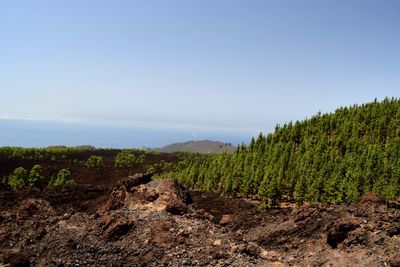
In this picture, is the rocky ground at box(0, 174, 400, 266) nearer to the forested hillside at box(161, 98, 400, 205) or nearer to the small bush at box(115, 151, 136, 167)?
the forested hillside at box(161, 98, 400, 205)

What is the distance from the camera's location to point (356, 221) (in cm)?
2578

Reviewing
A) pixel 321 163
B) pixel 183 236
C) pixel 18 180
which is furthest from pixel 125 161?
pixel 183 236

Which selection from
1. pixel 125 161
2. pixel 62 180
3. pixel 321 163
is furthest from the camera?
pixel 125 161

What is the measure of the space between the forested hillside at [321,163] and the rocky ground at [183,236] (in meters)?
25.0

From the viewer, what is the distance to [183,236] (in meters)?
28.0

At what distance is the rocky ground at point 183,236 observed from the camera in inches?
957

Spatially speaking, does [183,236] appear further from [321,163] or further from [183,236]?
[321,163]

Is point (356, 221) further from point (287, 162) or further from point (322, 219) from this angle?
point (287, 162)

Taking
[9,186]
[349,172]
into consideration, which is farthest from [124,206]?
[9,186]

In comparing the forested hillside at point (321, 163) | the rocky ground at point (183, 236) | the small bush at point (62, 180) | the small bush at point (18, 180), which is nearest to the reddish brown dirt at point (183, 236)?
the rocky ground at point (183, 236)

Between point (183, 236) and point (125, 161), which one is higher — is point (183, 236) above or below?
above

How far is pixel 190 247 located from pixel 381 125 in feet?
246

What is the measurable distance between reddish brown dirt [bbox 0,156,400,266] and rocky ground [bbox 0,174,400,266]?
61 millimetres

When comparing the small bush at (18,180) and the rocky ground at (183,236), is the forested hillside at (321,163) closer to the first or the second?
the rocky ground at (183,236)
